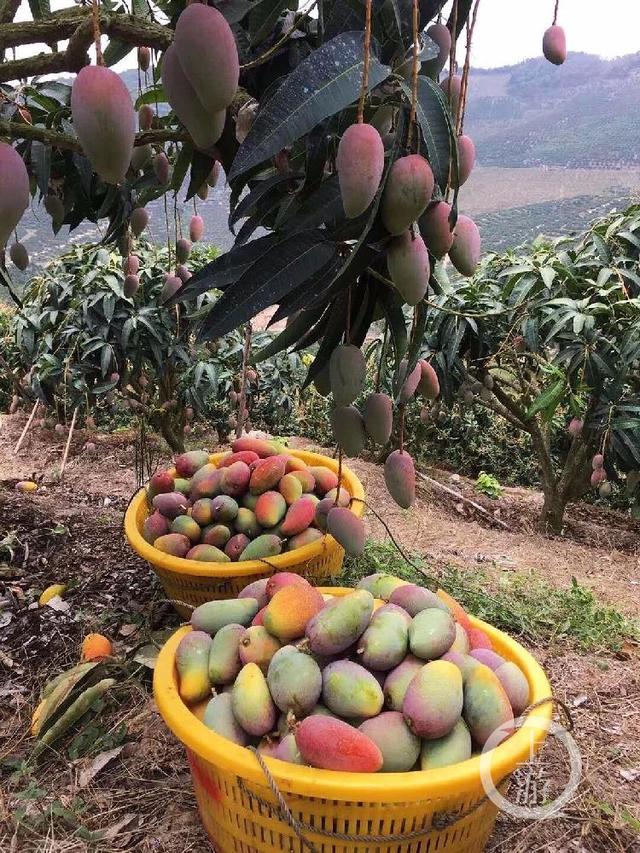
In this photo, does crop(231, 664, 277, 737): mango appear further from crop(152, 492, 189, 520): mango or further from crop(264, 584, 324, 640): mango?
crop(152, 492, 189, 520): mango

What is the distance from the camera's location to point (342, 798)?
0.82m

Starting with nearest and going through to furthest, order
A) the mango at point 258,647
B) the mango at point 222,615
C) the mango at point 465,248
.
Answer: the mango at point 465,248, the mango at point 258,647, the mango at point 222,615

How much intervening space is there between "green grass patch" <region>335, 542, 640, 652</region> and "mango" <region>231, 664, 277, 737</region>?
2.47 ft

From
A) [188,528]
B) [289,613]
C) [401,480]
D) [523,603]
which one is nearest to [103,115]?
[401,480]

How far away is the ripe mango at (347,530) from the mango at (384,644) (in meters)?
0.20

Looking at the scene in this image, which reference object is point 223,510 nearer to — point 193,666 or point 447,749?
point 193,666

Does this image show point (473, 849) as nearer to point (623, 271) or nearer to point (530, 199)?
point (623, 271)

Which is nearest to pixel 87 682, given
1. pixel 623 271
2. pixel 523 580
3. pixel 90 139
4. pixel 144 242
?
pixel 90 139

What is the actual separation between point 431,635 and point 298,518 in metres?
0.67

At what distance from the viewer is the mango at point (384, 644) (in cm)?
100

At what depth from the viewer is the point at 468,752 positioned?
3.01 ft

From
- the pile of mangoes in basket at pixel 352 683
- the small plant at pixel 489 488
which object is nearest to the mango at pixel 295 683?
the pile of mangoes in basket at pixel 352 683

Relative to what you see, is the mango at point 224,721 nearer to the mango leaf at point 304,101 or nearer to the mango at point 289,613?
the mango at point 289,613

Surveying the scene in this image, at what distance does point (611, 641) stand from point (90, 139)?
5.59 ft
